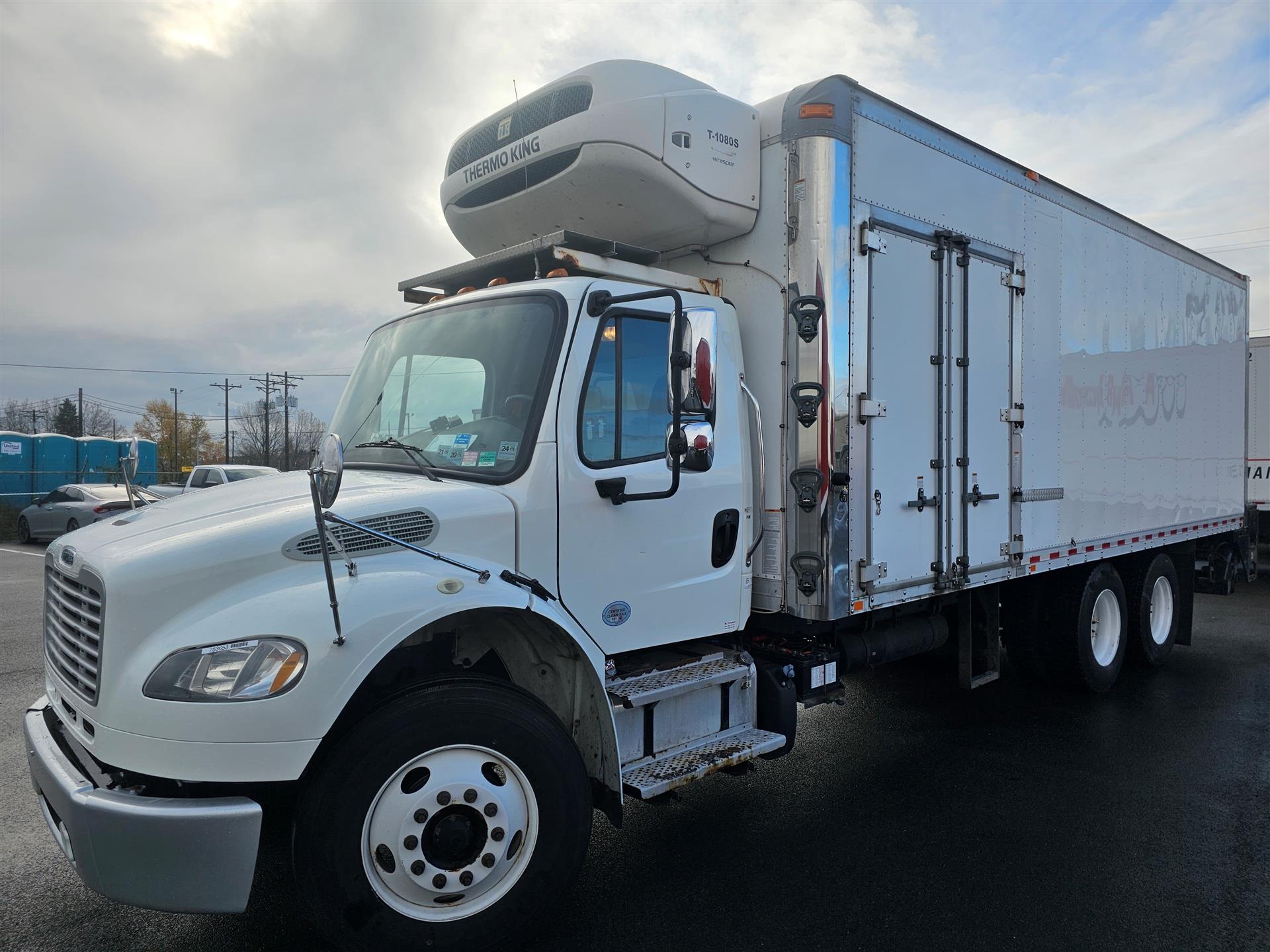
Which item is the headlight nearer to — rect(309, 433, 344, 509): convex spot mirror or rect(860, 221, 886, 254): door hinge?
rect(309, 433, 344, 509): convex spot mirror

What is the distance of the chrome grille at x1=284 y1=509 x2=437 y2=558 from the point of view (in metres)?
3.05

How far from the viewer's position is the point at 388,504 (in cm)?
326

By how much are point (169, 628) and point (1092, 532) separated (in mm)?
6257

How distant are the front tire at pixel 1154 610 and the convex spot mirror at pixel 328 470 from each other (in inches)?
284

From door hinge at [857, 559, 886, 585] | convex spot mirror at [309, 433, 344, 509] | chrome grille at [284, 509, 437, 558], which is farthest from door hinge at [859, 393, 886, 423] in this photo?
convex spot mirror at [309, 433, 344, 509]

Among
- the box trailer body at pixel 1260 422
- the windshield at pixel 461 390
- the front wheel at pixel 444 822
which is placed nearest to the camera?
the front wheel at pixel 444 822

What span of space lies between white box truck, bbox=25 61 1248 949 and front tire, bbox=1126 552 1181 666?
1.11 m

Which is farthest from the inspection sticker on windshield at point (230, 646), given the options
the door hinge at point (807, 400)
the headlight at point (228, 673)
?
the door hinge at point (807, 400)

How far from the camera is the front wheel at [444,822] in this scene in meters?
2.84

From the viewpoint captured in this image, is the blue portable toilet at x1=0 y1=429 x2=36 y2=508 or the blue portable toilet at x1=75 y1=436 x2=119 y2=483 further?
the blue portable toilet at x1=75 y1=436 x2=119 y2=483

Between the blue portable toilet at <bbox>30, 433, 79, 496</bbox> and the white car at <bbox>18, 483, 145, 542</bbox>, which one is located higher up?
the blue portable toilet at <bbox>30, 433, 79, 496</bbox>

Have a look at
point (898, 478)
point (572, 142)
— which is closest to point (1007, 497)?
point (898, 478)

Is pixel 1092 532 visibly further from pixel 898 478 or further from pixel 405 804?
pixel 405 804

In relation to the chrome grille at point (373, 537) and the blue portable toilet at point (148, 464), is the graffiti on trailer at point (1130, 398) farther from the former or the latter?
the blue portable toilet at point (148, 464)
